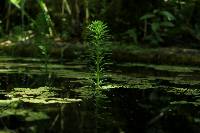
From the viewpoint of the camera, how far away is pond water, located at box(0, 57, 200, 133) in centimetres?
251

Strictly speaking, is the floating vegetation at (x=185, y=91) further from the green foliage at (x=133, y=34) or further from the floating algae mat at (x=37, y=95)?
the green foliage at (x=133, y=34)

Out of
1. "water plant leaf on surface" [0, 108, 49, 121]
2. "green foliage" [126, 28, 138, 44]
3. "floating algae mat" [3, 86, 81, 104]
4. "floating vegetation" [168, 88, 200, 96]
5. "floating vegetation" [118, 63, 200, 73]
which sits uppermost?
"green foliage" [126, 28, 138, 44]

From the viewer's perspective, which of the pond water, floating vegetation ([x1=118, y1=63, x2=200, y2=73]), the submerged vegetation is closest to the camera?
the pond water

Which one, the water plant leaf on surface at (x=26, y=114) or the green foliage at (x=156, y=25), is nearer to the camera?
the water plant leaf on surface at (x=26, y=114)

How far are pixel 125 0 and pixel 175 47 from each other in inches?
60.8

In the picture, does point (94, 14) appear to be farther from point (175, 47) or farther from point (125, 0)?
point (175, 47)

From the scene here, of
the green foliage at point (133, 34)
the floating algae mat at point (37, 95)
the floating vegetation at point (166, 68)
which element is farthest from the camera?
the green foliage at point (133, 34)

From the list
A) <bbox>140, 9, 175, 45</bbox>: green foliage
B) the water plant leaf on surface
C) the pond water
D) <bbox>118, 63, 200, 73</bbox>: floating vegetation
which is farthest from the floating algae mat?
<bbox>140, 9, 175, 45</bbox>: green foliage

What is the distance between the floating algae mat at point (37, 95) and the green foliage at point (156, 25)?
397cm

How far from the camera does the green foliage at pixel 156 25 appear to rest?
7350 mm

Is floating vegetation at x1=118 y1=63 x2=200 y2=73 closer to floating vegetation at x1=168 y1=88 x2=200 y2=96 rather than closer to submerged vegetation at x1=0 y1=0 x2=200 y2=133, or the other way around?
submerged vegetation at x1=0 y1=0 x2=200 y2=133

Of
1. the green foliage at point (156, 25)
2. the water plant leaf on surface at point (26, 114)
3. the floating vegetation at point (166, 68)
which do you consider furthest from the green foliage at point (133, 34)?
→ the water plant leaf on surface at point (26, 114)

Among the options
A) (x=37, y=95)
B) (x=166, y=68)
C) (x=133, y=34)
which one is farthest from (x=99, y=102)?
(x=133, y=34)

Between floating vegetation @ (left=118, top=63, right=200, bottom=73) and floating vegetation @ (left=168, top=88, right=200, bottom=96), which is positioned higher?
floating vegetation @ (left=118, top=63, right=200, bottom=73)
